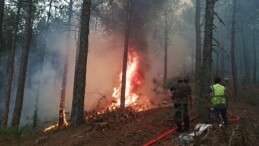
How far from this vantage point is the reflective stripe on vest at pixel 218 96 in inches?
388

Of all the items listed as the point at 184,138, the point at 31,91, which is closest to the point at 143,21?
the point at 184,138

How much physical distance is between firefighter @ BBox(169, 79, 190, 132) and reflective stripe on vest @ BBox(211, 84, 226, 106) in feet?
2.97

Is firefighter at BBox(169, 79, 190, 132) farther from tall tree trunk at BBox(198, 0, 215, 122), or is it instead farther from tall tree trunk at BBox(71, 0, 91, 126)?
tall tree trunk at BBox(71, 0, 91, 126)

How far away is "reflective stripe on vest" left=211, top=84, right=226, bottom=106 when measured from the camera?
32.3ft

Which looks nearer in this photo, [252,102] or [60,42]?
[252,102]

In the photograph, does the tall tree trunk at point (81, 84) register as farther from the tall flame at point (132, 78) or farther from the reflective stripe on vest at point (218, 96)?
the tall flame at point (132, 78)

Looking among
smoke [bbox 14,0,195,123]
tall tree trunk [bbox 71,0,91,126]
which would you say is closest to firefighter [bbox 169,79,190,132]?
tall tree trunk [bbox 71,0,91,126]

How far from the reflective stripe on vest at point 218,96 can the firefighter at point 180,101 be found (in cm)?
91

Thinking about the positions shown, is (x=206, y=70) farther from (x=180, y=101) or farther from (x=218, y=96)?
(x=180, y=101)

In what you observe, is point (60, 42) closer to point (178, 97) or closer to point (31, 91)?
point (31, 91)

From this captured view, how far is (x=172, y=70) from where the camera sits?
5234 cm

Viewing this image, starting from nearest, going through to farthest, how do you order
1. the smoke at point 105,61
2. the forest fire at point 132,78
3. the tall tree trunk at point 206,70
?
the tall tree trunk at point 206,70 → the forest fire at point 132,78 → the smoke at point 105,61

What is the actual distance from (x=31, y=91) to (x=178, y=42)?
2693 cm

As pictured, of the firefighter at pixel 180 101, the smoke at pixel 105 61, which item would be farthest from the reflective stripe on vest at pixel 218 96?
the smoke at pixel 105 61
